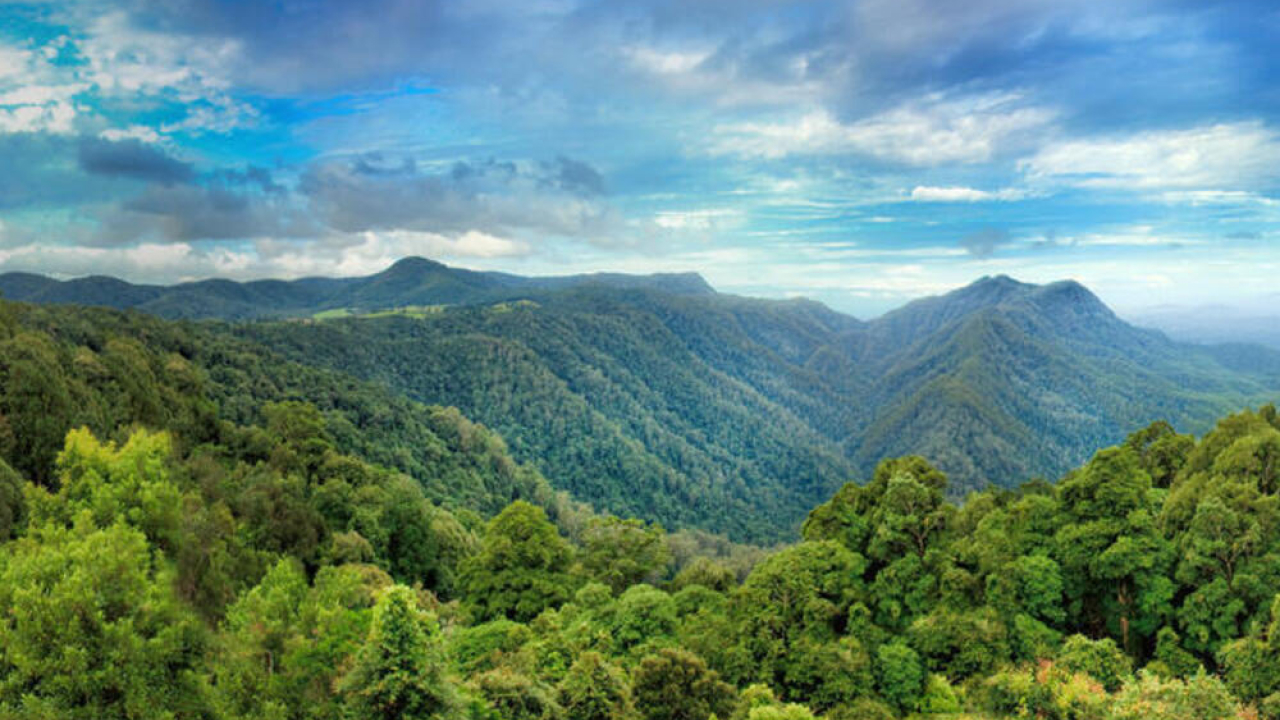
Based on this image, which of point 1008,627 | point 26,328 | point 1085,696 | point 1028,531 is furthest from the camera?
point 26,328

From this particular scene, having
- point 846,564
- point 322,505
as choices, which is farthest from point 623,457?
point 846,564

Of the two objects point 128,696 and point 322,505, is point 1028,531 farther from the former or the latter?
point 322,505

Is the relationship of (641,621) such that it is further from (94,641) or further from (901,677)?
(94,641)

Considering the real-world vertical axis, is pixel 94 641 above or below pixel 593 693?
above

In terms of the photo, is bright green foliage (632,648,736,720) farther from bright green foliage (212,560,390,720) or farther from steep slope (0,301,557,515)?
steep slope (0,301,557,515)

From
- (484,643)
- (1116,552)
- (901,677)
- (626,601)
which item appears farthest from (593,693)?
(1116,552)

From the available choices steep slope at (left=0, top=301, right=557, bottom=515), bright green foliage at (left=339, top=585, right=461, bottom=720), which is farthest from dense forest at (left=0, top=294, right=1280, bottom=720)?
steep slope at (left=0, top=301, right=557, bottom=515)

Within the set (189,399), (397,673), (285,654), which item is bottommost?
(285,654)
